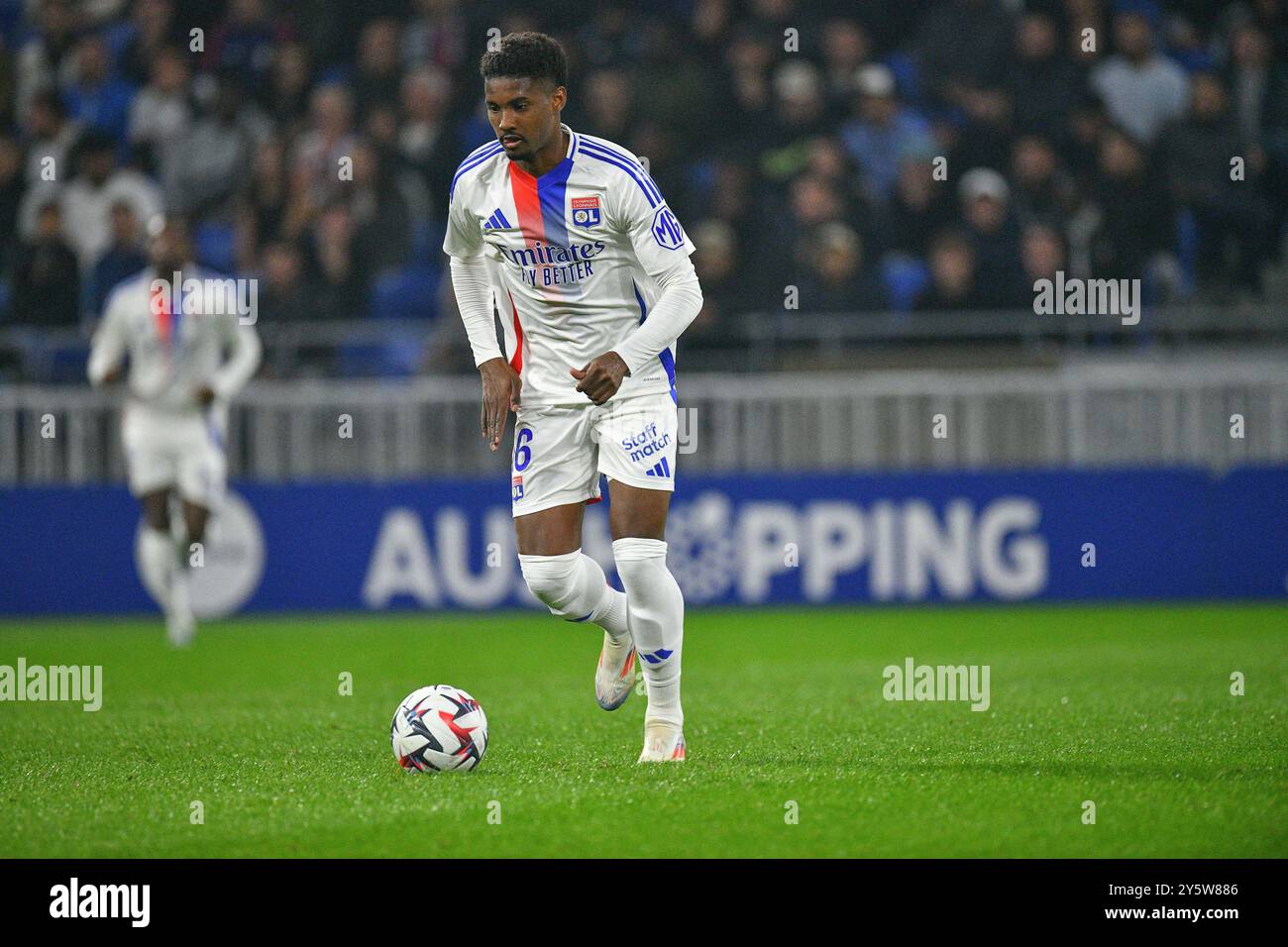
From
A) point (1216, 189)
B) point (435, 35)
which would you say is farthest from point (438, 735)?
point (435, 35)

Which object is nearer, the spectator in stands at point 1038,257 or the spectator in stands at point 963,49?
the spectator in stands at point 1038,257

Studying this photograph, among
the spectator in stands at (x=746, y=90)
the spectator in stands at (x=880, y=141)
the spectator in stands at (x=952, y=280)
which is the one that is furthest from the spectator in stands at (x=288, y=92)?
the spectator in stands at (x=952, y=280)

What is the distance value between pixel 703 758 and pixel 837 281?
8.82m

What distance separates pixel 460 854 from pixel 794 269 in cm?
Answer: 1069

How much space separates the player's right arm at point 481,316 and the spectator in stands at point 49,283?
9683 millimetres

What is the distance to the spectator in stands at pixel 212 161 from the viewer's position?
1730 cm

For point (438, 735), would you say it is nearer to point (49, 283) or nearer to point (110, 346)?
point (110, 346)

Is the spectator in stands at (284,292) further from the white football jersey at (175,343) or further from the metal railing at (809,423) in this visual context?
the white football jersey at (175,343)

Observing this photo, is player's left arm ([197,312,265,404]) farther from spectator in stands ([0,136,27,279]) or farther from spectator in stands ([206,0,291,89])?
spectator in stands ([206,0,291,89])

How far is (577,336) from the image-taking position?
23.2 feet

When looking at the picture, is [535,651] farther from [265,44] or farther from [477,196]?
[265,44]

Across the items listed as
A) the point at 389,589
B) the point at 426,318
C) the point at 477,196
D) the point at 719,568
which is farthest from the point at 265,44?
the point at 477,196

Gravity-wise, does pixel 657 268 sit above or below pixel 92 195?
below

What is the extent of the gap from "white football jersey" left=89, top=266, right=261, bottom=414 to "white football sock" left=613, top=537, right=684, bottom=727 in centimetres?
696
